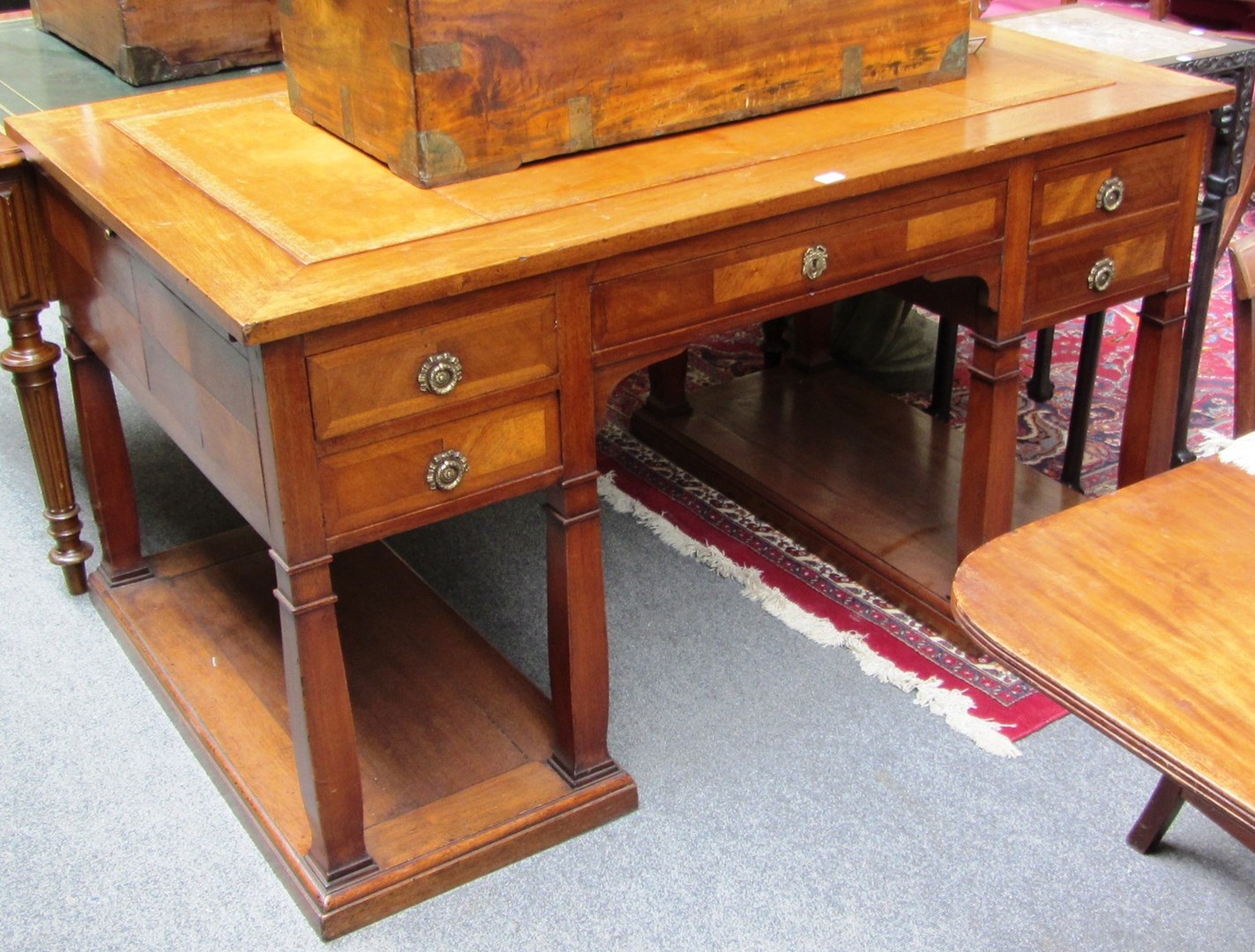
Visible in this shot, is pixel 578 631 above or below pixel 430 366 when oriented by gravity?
below

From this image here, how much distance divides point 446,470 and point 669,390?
1546 millimetres

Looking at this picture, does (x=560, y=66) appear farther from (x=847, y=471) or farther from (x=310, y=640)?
(x=847, y=471)

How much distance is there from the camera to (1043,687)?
3.83 ft

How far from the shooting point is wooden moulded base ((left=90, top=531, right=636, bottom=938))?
6.93 feet

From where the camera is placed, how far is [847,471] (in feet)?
10.0

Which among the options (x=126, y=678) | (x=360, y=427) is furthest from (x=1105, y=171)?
(x=126, y=678)

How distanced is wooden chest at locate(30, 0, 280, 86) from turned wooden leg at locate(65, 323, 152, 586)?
26.0 inches

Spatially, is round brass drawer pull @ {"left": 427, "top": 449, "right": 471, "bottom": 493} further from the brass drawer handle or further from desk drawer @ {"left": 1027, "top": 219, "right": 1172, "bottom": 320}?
the brass drawer handle

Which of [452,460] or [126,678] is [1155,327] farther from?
[126,678]

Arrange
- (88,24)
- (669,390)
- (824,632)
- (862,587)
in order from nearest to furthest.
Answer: (824,632) → (862,587) → (88,24) → (669,390)

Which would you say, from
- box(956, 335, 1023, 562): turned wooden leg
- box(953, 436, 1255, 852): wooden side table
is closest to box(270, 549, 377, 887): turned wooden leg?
box(953, 436, 1255, 852): wooden side table

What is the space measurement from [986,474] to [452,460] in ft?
3.39

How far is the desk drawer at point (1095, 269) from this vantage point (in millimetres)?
2322

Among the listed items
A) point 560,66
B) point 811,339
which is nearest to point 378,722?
point 560,66
